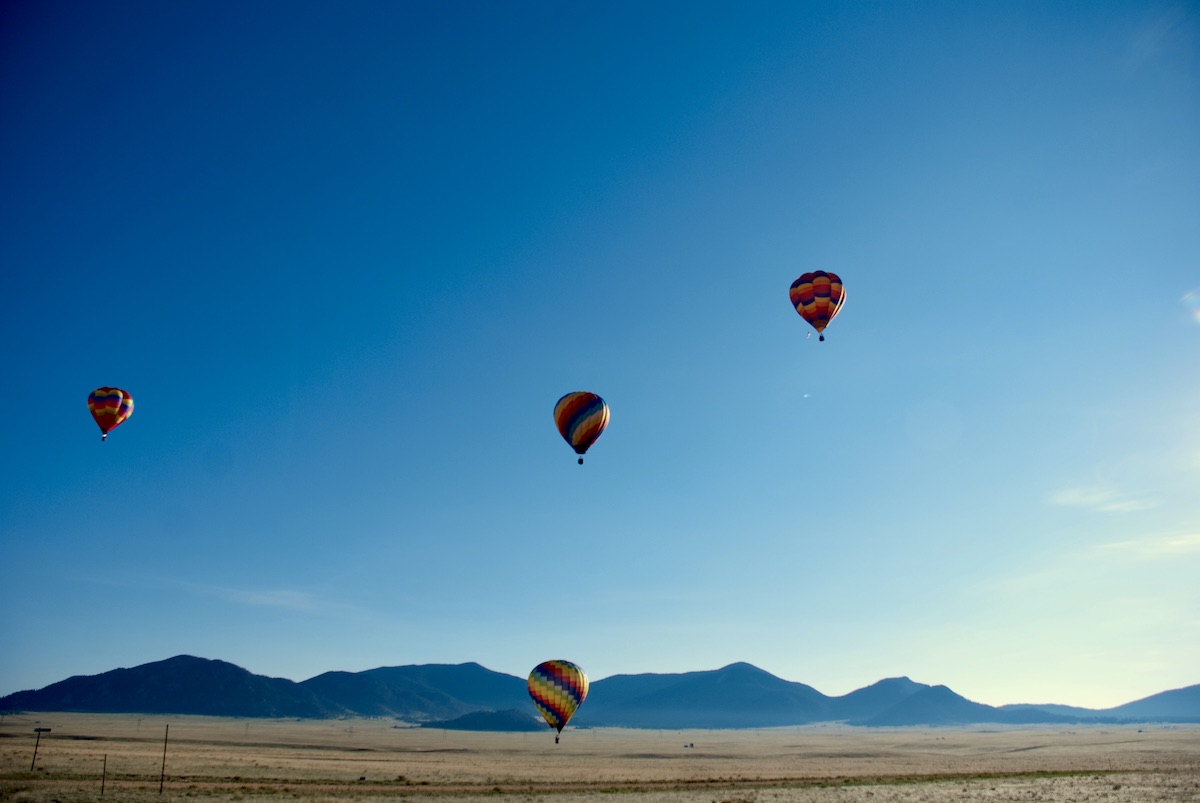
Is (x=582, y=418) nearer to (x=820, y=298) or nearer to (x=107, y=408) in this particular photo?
(x=820, y=298)

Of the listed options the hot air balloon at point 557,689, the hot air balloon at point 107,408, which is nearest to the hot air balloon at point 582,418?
the hot air balloon at point 557,689

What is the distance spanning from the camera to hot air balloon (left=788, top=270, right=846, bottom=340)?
47.5 metres

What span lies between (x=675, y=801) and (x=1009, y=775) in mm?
31662

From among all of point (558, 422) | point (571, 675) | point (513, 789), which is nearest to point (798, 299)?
point (558, 422)

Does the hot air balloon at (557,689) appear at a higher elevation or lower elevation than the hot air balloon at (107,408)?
lower

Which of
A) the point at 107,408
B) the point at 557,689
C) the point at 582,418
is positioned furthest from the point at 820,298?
the point at 107,408

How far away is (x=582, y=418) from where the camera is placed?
151 feet

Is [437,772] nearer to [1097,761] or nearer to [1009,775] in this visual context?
[1009,775]

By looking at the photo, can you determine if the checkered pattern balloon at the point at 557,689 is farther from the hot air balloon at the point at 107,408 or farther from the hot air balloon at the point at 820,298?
the hot air balloon at the point at 107,408

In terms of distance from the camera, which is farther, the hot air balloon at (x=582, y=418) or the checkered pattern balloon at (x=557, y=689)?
the checkered pattern balloon at (x=557, y=689)

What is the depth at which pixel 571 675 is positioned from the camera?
48562 millimetres

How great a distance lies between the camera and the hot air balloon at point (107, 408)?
160 ft

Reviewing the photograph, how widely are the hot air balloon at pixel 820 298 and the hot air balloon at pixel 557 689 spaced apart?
27.3 m

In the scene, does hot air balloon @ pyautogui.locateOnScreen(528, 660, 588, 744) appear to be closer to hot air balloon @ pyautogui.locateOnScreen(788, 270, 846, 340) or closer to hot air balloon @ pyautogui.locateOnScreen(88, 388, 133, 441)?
hot air balloon @ pyautogui.locateOnScreen(788, 270, 846, 340)
